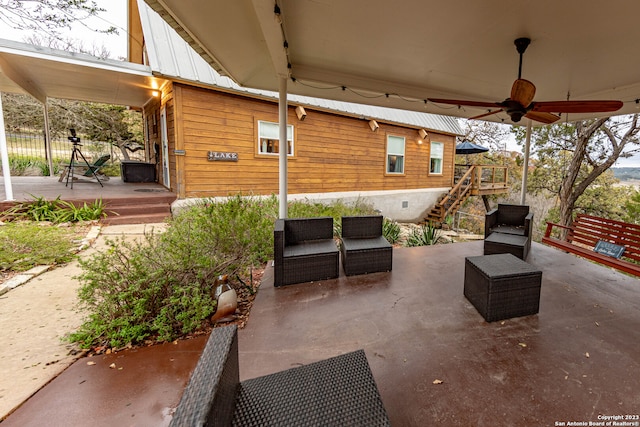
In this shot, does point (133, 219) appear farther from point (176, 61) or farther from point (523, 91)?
point (523, 91)

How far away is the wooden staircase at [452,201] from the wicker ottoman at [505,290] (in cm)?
856

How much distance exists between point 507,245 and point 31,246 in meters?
6.52

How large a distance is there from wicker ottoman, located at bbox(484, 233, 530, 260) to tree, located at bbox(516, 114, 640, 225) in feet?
19.7

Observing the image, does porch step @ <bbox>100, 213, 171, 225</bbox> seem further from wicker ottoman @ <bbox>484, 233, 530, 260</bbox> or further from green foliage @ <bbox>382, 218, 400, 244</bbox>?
wicker ottoman @ <bbox>484, 233, 530, 260</bbox>

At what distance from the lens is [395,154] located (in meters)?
9.73

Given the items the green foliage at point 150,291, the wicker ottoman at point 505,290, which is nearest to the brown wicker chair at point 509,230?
the wicker ottoman at point 505,290

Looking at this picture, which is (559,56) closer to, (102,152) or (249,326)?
(249,326)

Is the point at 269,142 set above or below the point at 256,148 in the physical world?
above

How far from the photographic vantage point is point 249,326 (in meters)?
2.36

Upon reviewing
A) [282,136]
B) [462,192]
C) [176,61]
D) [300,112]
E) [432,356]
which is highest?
[176,61]

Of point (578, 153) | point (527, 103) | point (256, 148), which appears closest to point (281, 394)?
point (527, 103)

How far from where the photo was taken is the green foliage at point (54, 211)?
185 inches

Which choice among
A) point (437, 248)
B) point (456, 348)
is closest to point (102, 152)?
point (437, 248)

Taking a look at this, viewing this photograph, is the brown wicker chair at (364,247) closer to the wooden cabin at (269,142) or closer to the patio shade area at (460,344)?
the patio shade area at (460,344)
